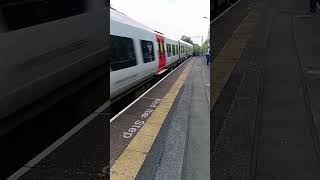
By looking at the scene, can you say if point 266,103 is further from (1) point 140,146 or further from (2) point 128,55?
(1) point 140,146

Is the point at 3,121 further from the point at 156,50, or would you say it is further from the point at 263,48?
the point at 263,48

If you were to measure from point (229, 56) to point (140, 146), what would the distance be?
7.90 metres

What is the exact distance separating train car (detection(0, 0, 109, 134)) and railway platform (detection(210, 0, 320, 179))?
2.69 meters

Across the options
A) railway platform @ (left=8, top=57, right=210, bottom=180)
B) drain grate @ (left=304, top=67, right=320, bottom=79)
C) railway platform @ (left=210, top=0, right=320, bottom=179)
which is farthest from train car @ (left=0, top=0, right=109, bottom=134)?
drain grate @ (left=304, top=67, right=320, bottom=79)

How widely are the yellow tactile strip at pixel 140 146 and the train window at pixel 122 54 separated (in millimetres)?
966

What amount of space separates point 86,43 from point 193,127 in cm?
318

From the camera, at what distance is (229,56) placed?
12352 millimetres

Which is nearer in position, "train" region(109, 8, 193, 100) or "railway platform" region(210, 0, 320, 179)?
"railway platform" region(210, 0, 320, 179)

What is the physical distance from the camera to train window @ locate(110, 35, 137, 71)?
6512 millimetres

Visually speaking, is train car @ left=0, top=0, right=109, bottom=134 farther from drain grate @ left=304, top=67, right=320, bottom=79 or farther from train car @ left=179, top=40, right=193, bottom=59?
drain grate @ left=304, top=67, right=320, bottom=79

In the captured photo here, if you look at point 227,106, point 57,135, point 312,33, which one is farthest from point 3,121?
point 312,33

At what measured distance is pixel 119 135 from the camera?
18.6ft

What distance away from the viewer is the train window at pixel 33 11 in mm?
5082

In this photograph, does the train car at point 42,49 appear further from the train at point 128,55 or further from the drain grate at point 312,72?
the drain grate at point 312,72
